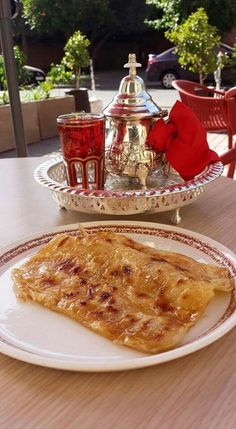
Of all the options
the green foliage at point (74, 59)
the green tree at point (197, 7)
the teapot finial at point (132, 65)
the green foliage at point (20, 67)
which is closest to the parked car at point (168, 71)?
the green tree at point (197, 7)

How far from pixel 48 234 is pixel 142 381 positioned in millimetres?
390

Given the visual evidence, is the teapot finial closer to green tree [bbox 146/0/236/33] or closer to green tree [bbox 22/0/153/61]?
green tree [bbox 146/0/236/33]

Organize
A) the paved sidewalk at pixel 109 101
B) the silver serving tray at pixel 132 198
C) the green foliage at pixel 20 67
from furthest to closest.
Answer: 1. the green foliage at pixel 20 67
2. the paved sidewalk at pixel 109 101
3. the silver serving tray at pixel 132 198

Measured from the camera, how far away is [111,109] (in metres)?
1.09

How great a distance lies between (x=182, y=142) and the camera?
3.35 feet

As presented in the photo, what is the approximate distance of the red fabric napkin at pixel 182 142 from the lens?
1.02m

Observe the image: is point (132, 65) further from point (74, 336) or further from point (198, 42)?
point (198, 42)

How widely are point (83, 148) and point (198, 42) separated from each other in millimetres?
4937

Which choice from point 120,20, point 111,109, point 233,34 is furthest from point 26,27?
point 111,109

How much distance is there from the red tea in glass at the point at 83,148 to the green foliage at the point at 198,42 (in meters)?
4.87

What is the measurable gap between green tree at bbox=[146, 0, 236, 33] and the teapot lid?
1016 centimetres

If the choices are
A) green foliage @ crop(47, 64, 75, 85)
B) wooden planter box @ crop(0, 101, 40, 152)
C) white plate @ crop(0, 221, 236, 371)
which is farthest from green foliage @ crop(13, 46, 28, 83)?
white plate @ crop(0, 221, 236, 371)

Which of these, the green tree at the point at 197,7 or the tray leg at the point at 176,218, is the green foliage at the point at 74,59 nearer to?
the green tree at the point at 197,7

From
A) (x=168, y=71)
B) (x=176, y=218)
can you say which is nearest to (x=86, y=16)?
(x=168, y=71)
